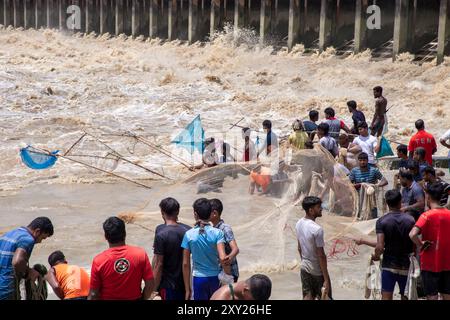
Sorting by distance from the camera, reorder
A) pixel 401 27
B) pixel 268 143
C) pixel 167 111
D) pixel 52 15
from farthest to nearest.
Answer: pixel 52 15
pixel 401 27
pixel 167 111
pixel 268 143

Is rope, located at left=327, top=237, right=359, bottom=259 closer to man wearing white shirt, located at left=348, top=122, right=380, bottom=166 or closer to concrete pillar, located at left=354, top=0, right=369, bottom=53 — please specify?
man wearing white shirt, located at left=348, top=122, right=380, bottom=166

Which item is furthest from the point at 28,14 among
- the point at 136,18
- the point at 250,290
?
the point at 250,290

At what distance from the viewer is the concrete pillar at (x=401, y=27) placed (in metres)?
24.1

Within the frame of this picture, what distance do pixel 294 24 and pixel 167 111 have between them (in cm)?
804

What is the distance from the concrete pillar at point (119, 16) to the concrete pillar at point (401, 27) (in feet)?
59.9

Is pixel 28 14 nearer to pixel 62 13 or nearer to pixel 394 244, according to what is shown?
pixel 62 13

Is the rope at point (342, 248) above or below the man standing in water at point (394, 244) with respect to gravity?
below

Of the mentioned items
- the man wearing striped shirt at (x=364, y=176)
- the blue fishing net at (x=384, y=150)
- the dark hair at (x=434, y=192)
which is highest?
the dark hair at (x=434, y=192)

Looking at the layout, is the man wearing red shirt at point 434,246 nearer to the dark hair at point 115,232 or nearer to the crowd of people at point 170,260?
the crowd of people at point 170,260

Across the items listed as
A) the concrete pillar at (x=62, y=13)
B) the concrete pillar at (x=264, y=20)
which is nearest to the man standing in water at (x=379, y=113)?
the concrete pillar at (x=264, y=20)

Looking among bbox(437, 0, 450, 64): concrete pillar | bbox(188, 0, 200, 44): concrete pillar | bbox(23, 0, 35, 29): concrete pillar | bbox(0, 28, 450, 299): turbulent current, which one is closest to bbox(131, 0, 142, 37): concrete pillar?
bbox(0, 28, 450, 299): turbulent current

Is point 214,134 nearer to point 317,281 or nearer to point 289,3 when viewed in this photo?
point 317,281

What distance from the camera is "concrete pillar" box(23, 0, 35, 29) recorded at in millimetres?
47531

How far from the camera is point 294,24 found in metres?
28.4
